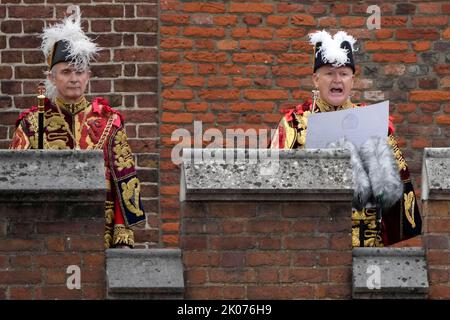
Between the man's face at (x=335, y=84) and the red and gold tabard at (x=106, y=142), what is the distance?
3.81 ft

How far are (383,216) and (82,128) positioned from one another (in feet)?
5.79

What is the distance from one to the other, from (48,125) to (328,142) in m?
1.66

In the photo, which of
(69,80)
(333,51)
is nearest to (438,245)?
(333,51)

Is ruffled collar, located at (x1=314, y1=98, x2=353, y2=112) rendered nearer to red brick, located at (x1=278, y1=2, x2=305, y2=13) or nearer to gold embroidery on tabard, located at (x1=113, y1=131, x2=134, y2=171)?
gold embroidery on tabard, located at (x1=113, y1=131, x2=134, y2=171)

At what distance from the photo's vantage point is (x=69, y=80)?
442 inches

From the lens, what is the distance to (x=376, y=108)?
10719 mm

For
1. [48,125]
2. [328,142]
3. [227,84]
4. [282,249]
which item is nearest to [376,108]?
[328,142]

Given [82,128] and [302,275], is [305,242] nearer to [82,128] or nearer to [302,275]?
[302,275]

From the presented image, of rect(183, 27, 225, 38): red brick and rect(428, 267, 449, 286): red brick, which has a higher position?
rect(183, 27, 225, 38): red brick

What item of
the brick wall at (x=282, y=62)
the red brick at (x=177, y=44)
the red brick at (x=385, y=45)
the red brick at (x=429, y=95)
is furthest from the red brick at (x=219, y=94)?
the red brick at (x=429, y=95)

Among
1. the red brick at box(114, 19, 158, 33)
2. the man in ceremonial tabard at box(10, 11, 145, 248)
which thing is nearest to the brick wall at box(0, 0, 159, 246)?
the red brick at box(114, 19, 158, 33)

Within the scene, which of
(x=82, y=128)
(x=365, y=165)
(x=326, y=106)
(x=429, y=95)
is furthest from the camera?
(x=429, y=95)

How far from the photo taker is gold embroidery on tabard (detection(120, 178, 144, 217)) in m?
11.0

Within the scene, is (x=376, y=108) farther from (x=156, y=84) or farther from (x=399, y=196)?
(x=156, y=84)
